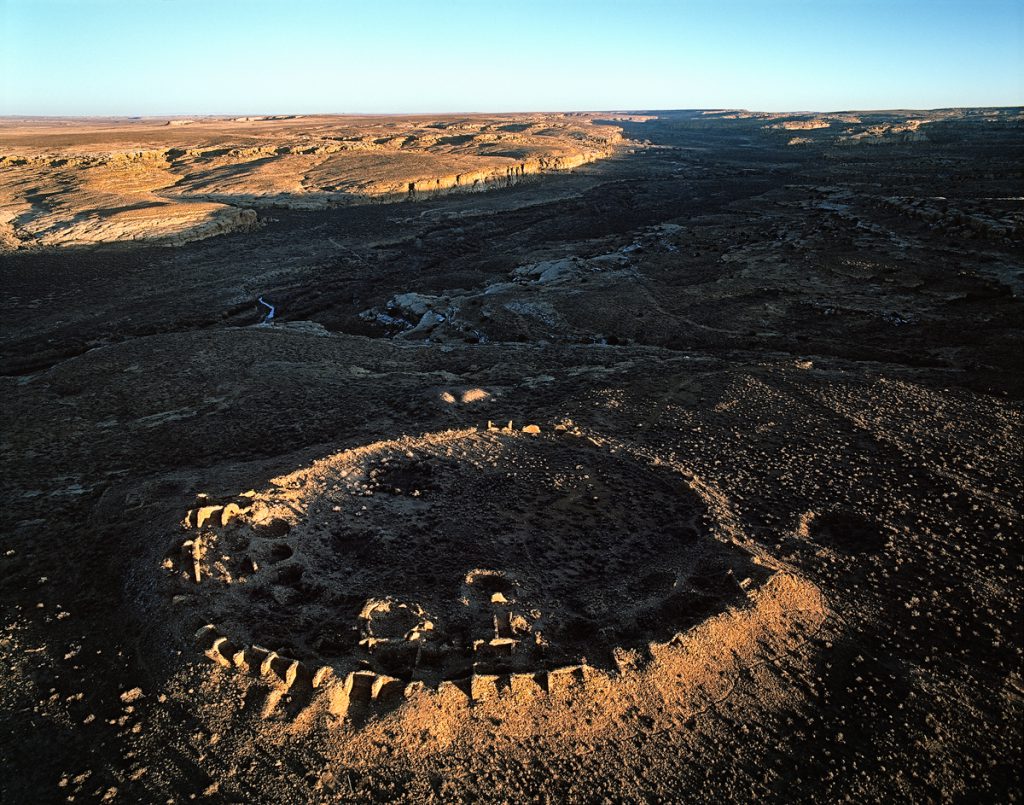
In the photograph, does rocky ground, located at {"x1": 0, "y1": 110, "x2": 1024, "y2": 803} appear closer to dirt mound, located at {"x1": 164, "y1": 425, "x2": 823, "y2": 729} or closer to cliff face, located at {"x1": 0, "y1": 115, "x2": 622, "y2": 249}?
dirt mound, located at {"x1": 164, "y1": 425, "x2": 823, "y2": 729}

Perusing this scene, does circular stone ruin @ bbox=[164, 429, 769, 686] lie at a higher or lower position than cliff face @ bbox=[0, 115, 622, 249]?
lower

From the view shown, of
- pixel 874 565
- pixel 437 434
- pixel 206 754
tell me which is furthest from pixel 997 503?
pixel 206 754

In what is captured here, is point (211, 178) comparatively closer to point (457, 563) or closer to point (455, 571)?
point (457, 563)

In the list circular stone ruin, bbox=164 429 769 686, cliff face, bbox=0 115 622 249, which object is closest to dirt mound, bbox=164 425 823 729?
circular stone ruin, bbox=164 429 769 686

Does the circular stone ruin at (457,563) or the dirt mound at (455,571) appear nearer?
the dirt mound at (455,571)

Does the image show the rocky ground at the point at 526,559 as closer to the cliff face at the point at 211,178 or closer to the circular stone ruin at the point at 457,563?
the circular stone ruin at the point at 457,563

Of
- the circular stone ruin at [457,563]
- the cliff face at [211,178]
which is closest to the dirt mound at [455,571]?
the circular stone ruin at [457,563]

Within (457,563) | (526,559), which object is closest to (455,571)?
(457,563)
